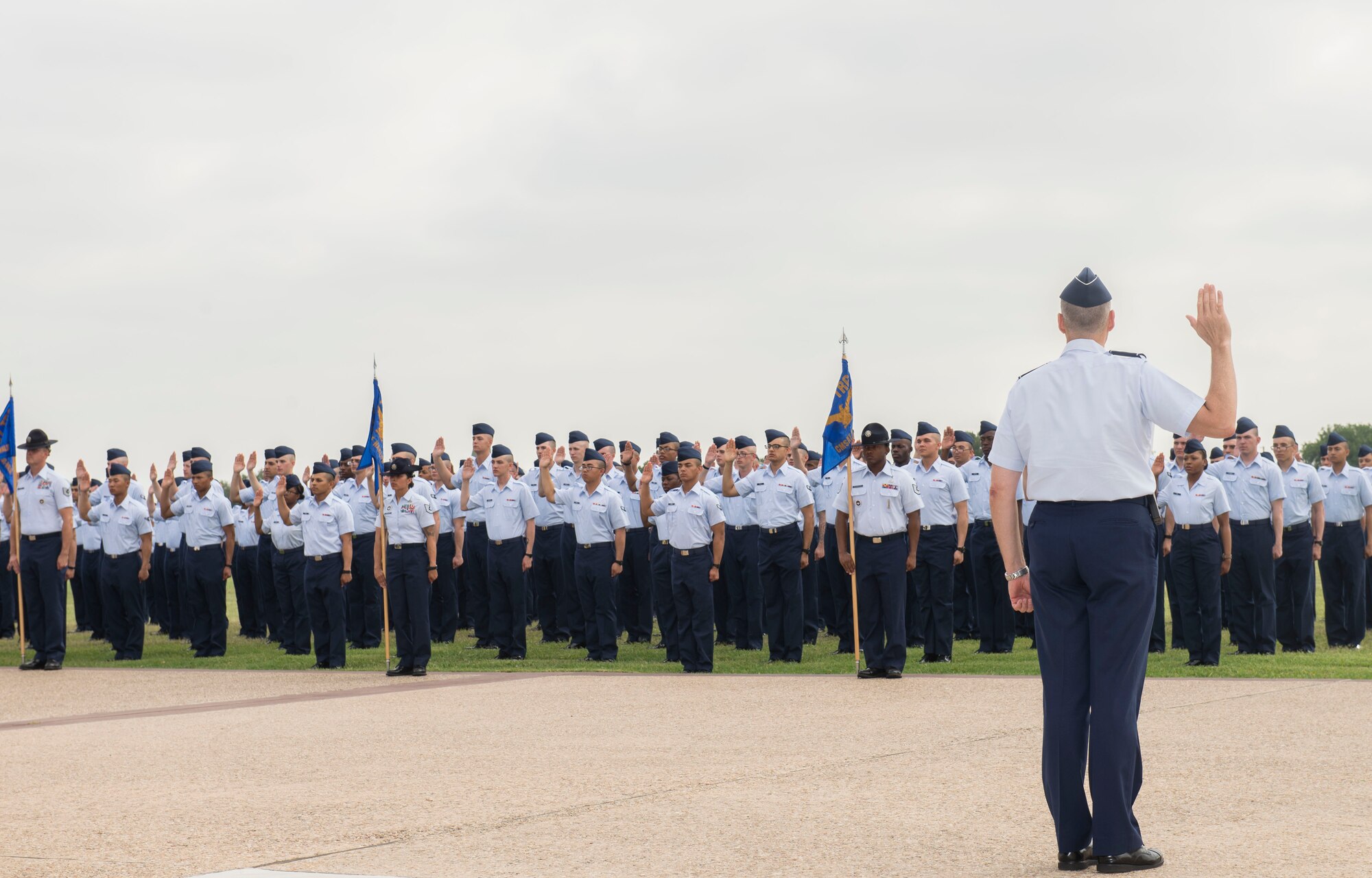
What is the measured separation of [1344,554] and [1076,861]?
14.0 meters

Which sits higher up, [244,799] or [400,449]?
[400,449]

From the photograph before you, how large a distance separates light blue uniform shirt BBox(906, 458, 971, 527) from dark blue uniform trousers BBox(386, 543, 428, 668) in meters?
5.18

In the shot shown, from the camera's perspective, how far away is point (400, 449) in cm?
2031

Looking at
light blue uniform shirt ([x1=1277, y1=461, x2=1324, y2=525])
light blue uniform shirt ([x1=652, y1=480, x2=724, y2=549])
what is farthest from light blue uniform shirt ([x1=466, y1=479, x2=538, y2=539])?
light blue uniform shirt ([x1=1277, y1=461, x2=1324, y2=525])

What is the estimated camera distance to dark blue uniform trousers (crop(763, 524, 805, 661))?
53.5ft

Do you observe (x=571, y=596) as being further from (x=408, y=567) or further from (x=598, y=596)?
(x=408, y=567)

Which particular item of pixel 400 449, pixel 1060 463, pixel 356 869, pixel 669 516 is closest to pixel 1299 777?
pixel 1060 463

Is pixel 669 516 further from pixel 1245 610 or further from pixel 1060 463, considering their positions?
pixel 1060 463

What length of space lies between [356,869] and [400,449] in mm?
14734

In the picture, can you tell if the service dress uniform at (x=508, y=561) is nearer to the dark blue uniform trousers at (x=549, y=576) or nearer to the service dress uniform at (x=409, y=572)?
the dark blue uniform trousers at (x=549, y=576)

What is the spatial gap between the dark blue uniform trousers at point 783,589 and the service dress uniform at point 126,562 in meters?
7.46

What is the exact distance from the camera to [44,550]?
57.4 feet

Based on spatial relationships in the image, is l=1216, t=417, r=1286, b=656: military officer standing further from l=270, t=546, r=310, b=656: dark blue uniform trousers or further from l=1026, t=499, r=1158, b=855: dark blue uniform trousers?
l=1026, t=499, r=1158, b=855: dark blue uniform trousers

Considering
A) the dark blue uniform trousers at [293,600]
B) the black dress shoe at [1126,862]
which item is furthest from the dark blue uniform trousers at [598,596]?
the black dress shoe at [1126,862]
